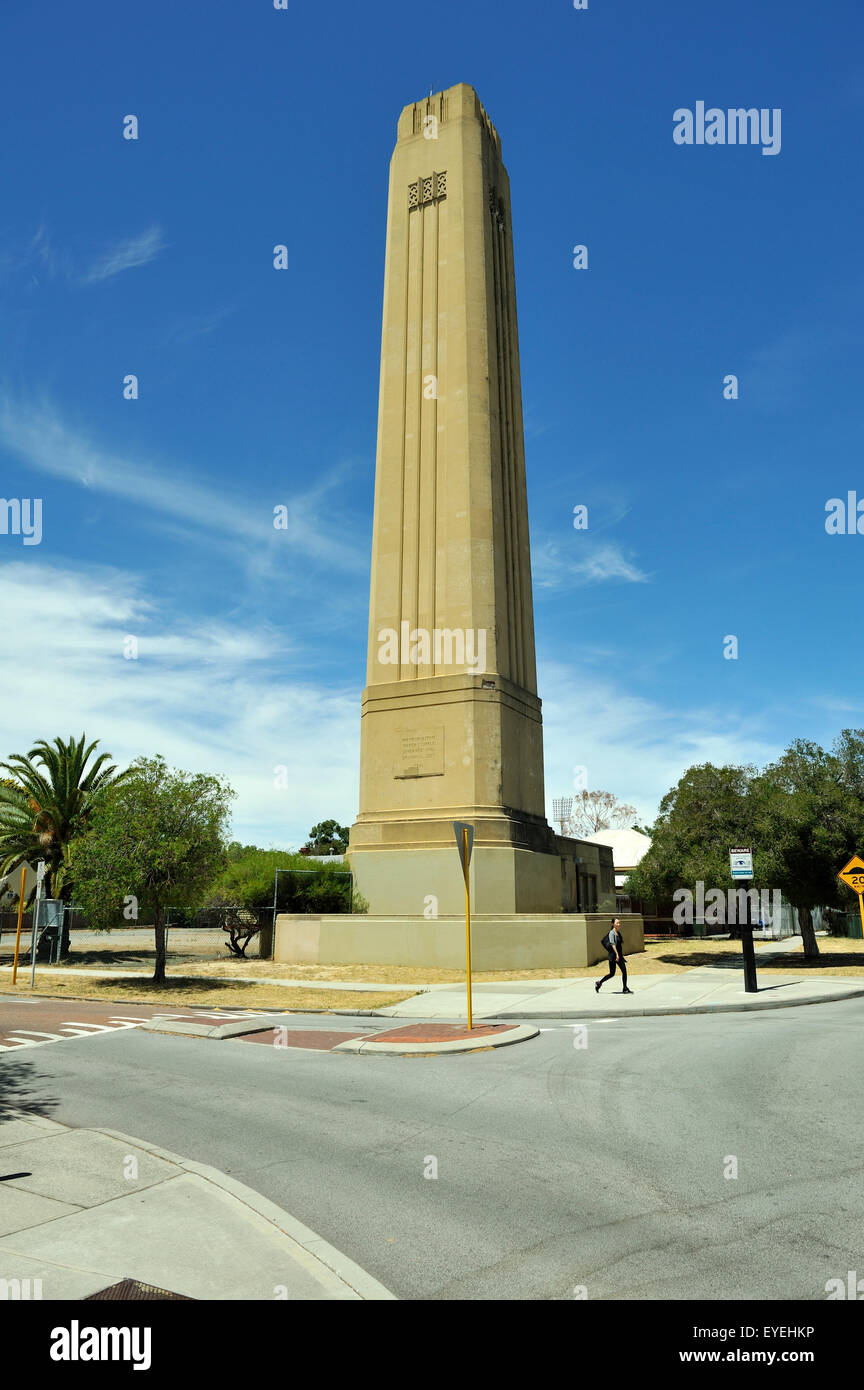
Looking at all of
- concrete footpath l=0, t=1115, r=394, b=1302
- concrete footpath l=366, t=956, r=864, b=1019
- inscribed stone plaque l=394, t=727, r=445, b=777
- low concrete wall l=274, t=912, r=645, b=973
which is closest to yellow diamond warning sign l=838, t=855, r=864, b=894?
concrete footpath l=366, t=956, r=864, b=1019

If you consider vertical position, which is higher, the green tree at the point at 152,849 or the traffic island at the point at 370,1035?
the green tree at the point at 152,849

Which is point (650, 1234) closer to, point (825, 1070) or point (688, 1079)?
point (688, 1079)

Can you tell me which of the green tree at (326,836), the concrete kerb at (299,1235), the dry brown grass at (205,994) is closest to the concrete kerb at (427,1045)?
the dry brown grass at (205,994)

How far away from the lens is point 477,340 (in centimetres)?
3588

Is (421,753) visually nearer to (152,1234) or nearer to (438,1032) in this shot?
(438,1032)

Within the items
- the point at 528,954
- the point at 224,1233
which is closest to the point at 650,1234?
the point at 224,1233

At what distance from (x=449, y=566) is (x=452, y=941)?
45.9ft

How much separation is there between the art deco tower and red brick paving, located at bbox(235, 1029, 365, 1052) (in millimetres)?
13743

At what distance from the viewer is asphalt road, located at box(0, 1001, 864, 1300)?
5.62 m

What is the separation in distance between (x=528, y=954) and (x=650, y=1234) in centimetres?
2160

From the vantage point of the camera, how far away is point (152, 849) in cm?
2566

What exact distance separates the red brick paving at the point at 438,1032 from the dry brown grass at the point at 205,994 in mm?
3533

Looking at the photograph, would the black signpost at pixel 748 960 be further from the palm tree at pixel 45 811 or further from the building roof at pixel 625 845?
the building roof at pixel 625 845

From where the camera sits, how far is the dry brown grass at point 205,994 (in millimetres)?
20877
